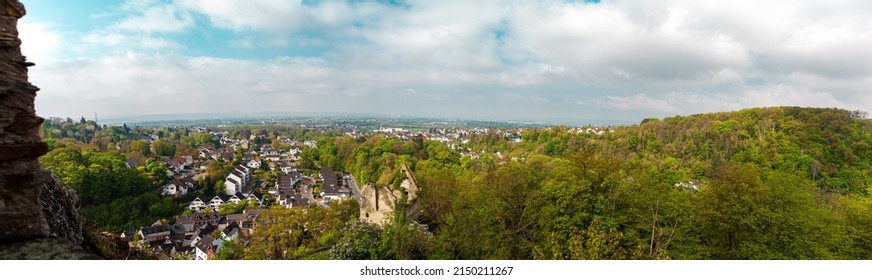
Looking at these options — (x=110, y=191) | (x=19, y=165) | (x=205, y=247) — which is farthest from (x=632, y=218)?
(x=110, y=191)

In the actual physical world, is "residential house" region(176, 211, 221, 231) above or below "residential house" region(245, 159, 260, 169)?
below

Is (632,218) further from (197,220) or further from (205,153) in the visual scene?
(205,153)

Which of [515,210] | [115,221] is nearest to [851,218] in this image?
[515,210]

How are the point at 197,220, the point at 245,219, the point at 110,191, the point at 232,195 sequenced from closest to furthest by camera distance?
1. the point at 245,219
2. the point at 197,220
3. the point at 110,191
4. the point at 232,195

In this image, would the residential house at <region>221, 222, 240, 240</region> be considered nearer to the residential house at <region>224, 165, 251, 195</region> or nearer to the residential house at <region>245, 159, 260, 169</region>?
the residential house at <region>224, 165, 251, 195</region>

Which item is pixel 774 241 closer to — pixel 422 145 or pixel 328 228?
pixel 328 228

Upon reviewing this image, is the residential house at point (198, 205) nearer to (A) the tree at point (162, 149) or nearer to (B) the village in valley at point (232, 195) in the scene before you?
(B) the village in valley at point (232, 195)

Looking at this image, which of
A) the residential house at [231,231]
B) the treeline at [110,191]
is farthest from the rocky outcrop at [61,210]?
the treeline at [110,191]

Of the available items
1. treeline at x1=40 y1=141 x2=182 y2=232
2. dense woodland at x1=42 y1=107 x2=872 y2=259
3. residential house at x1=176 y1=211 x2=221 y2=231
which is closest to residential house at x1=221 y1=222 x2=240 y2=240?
residential house at x1=176 y1=211 x2=221 y2=231
